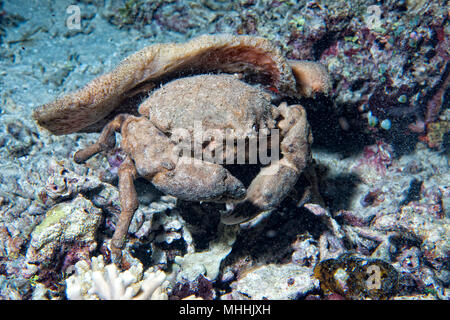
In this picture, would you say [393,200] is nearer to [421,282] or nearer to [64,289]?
[421,282]

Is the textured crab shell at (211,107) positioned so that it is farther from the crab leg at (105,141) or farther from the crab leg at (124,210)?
the crab leg at (124,210)

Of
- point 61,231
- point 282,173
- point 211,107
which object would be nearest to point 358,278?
point 282,173

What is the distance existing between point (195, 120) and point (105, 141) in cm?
141

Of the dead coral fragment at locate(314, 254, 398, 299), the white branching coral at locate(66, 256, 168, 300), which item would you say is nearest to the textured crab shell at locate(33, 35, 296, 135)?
the white branching coral at locate(66, 256, 168, 300)

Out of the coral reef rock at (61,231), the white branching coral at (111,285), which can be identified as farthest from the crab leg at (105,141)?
the white branching coral at (111,285)

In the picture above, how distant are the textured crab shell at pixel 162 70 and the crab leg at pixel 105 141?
157 mm

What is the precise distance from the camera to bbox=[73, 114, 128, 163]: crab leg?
3021mm

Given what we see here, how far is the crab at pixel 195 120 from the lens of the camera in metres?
2.39

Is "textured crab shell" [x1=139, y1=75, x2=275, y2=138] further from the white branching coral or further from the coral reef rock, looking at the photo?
the white branching coral

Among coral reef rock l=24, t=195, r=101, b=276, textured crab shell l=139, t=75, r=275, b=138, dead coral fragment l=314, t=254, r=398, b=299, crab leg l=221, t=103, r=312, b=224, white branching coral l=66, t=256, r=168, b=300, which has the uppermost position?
textured crab shell l=139, t=75, r=275, b=138

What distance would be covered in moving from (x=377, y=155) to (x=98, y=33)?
6.59m

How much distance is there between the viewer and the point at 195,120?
95.8 inches

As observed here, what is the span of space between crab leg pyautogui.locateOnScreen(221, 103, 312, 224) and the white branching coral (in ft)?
3.18
